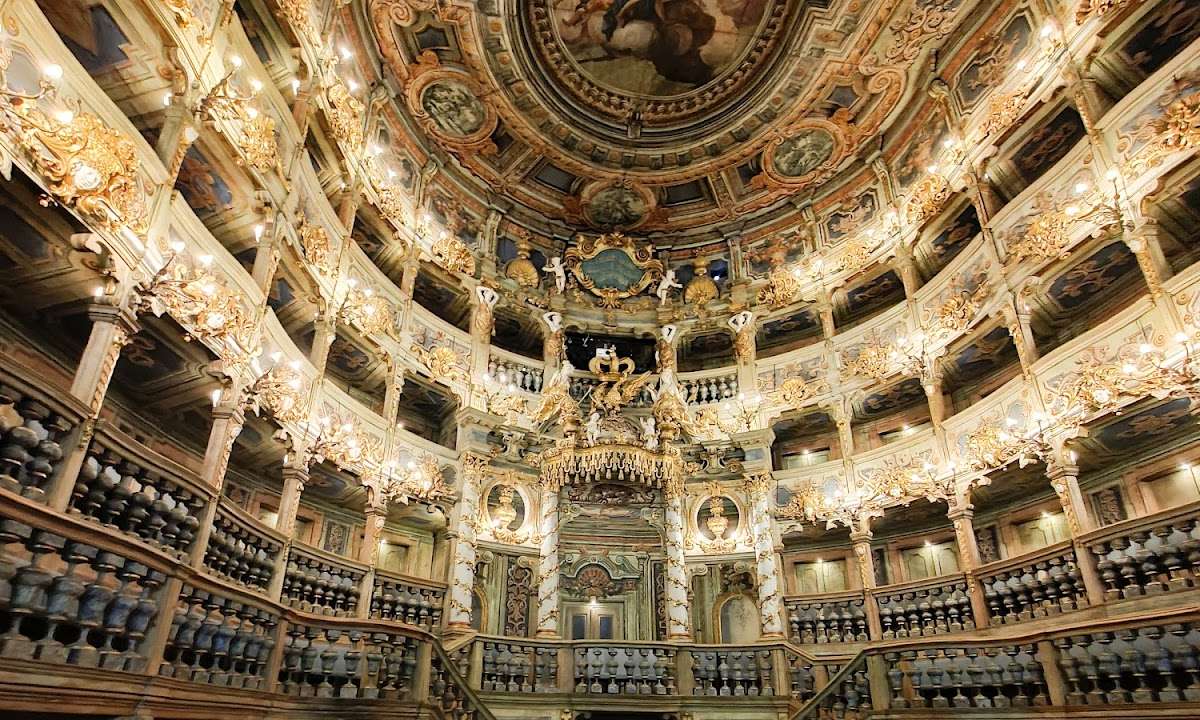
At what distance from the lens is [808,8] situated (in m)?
18.9

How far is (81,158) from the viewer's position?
7.82 m

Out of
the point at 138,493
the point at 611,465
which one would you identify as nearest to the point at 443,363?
the point at 611,465

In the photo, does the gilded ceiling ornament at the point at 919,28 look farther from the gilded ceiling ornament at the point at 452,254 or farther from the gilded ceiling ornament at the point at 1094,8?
the gilded ceiling ornament at the point at 452,254

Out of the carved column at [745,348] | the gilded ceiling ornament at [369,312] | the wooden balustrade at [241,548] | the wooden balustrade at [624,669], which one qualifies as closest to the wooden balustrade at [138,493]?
the wooden balustrade at [241,548]

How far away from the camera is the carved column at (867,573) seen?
647 inches

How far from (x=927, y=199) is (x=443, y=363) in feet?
47.0

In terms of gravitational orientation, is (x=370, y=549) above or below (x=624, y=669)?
above

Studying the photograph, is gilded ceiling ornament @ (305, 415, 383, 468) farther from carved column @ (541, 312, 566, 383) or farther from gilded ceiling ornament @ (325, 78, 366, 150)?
gilded ceiling ornament @ (325, 78, 366, 150)

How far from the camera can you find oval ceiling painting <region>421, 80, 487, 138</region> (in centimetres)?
2009

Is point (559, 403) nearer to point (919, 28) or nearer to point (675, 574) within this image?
point (675, 574)

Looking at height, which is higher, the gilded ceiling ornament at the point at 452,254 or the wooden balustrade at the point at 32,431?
the gilded ceiling ornament at the point at 452,254

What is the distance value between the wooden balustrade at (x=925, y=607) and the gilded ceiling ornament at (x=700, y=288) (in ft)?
35.3

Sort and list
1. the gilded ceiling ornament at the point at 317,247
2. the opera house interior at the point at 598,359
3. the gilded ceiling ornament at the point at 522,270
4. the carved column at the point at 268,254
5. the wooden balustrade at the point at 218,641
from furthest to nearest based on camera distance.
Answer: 1. the gilded ceiling ornament at the point at 522,270
2. the gilded ceiling ornament at the point at 317,247
3. the carved column at the point at 268,254
4. the opera house interior at the point at 598,359
5. the wooden balustrade at the point at 218,641

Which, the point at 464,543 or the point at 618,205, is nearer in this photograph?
the point at 464,543
